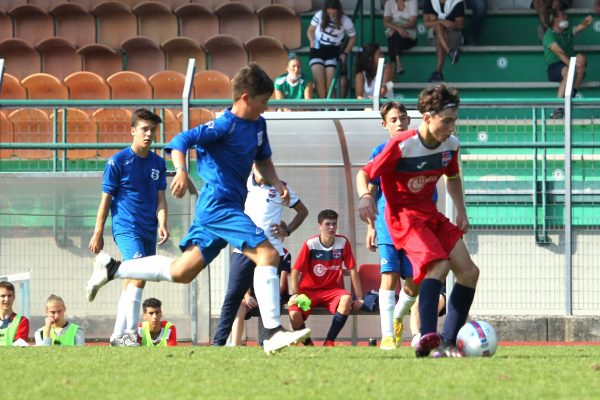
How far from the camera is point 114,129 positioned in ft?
47.6

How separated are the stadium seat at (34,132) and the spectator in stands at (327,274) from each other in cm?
398

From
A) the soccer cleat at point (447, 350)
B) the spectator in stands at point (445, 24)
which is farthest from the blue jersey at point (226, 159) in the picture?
the spectator in stands at point (445, 24)

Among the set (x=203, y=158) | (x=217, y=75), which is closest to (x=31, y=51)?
(x=217, y=75)

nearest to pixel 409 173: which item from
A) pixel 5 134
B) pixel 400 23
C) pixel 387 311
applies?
pixel 387 311

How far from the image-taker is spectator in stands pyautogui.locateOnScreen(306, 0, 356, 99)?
17984 mm

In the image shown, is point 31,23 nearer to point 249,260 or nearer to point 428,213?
point 249,260

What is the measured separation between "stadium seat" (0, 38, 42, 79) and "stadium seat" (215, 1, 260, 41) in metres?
3.04

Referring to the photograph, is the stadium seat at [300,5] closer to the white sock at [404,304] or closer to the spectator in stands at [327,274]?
the spectator in stands at [327,274]

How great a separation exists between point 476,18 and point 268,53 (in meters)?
3.40

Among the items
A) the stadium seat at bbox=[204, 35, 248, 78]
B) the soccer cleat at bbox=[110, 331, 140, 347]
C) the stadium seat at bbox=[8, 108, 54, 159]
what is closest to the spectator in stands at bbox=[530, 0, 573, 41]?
the stadium seat at bbox=[204, 35, 248, 78]

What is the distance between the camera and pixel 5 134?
1489 centimetres

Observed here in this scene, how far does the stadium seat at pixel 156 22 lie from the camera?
20.0 m

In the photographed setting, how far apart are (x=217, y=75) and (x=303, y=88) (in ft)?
5.69

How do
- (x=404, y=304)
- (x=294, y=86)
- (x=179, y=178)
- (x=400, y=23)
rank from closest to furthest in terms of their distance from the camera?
(x=179, y=178) < (x=404, y=304) < (x=294, y=86) < (x=400, y=23)
